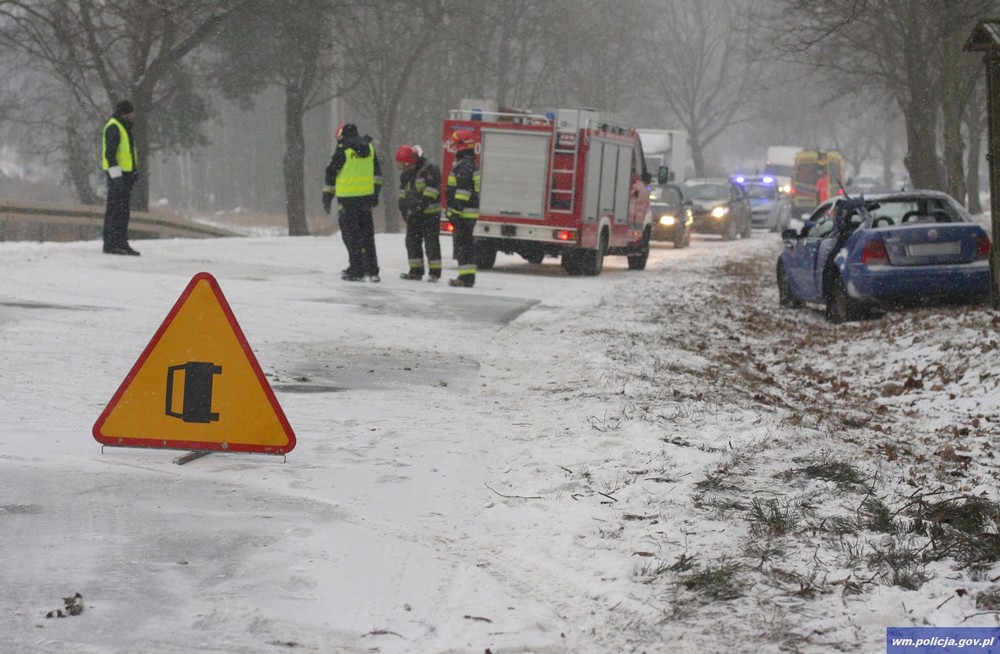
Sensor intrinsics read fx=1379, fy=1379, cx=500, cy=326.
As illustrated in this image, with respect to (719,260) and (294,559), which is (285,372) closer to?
(294,559)

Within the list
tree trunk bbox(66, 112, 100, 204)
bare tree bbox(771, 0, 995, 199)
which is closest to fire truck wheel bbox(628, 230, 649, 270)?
bare tree bbox(771, 0, 995, 199)

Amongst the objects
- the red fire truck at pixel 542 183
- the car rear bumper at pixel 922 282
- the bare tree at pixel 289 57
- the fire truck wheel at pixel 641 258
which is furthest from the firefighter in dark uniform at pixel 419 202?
the bare tree at pixel 289 57

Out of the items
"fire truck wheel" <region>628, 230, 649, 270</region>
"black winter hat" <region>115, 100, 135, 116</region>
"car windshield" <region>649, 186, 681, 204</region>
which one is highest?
"black winter hat" <region>115, 100, 135, 116</region>

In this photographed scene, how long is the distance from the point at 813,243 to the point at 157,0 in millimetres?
17403

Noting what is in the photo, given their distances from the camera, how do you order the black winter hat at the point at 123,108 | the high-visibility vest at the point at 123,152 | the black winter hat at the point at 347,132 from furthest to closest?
the high-visibility vest at the point at 123,152 < the black winter hat at the point at 123,108 < the black winter hat at the point at 347,132

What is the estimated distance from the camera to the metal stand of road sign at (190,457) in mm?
6941

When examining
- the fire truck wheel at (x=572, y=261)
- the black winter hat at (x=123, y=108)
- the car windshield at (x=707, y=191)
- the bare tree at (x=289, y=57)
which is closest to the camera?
the black winter hat at (x=123, y=108)

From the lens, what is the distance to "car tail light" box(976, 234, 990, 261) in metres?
14.7

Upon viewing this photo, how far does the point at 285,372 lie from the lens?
1011 cm

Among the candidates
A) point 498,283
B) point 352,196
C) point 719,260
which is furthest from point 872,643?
point 719,260

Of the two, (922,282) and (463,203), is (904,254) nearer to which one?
(922,282)

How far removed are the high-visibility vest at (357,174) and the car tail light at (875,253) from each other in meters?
6.31

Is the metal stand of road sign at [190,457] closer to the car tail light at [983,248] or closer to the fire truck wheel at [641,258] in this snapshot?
the car tail light at [983,248]

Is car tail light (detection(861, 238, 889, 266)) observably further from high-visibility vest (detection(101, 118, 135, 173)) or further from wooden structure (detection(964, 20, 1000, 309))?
high-visibility vest (detection(101, 118, 135, 173))
